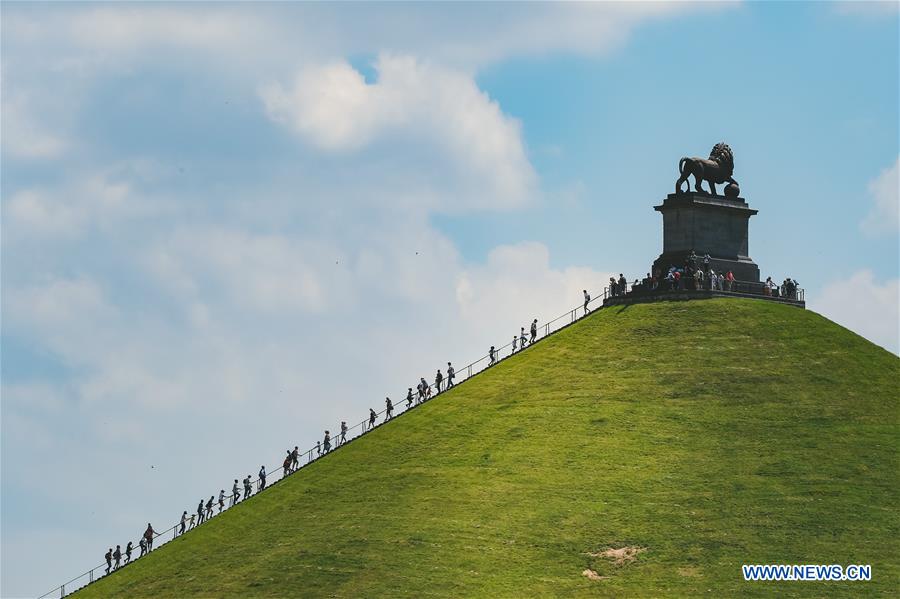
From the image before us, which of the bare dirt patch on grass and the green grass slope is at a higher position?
the green grass slope

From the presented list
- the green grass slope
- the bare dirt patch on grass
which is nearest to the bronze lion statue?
the green grass slope

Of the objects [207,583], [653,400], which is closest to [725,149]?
[653,400]

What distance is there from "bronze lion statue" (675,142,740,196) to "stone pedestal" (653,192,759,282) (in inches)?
34.0

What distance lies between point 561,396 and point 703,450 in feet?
33.6

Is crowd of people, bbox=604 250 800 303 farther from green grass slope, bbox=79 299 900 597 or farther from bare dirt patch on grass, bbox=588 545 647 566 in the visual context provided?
bare dirt patch on grass, bbox=588 545 647 566

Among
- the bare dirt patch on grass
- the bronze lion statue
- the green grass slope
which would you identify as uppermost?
the bronze lion statue

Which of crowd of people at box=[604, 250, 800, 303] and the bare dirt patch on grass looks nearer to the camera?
the bare dirt patch on grass

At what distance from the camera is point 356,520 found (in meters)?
74.1

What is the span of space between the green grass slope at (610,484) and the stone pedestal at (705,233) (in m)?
4.79

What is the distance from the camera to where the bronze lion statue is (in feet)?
320

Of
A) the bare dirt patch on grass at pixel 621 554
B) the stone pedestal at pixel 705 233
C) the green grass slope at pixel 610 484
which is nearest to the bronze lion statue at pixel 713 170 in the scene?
the stone pedestal at pixel 705 233

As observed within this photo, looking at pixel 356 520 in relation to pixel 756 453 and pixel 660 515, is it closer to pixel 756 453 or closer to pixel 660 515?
pixel 660 515

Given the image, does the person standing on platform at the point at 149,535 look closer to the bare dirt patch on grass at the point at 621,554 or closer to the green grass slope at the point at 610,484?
the green grass slope at the point at 610,484

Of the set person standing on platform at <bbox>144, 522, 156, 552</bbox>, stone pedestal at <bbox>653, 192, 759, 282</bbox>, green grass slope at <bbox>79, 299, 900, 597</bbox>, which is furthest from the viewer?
stone pedestal at <bbox>653, 192, 759, 282</bbox>
